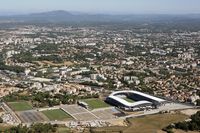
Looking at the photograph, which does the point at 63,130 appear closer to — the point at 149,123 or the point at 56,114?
the point at 56,114

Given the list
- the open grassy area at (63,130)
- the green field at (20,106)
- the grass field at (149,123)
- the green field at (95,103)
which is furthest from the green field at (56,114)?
the grass field at (149,123)

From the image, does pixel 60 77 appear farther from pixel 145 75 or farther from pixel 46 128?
pixel 46 128

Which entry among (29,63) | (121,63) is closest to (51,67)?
(29,63)

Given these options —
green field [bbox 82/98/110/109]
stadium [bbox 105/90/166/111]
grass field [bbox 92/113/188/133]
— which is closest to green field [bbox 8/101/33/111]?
green field [bbox 82/98/110/109]

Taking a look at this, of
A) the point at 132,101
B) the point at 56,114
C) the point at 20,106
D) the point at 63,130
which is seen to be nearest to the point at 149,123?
the point at 63,130

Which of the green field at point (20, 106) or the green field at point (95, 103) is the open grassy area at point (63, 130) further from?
the green field at point (95, 103)
